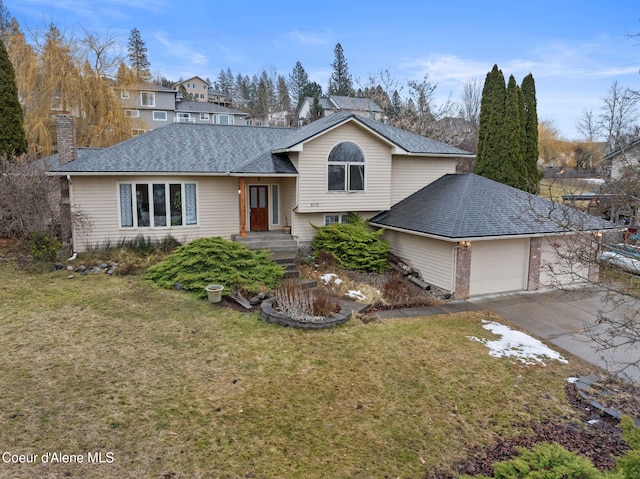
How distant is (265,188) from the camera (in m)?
16.6

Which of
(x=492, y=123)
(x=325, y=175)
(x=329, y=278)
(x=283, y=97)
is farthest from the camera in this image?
(x=283, y=97)

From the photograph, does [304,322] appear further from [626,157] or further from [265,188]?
[626,157]

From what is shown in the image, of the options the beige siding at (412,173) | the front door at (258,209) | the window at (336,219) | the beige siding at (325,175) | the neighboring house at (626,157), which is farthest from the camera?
the beige siding at (412,173)

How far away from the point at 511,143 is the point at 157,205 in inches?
733

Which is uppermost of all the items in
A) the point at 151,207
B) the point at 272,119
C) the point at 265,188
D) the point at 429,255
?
the point at 272,119

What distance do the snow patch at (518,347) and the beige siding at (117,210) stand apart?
33.0 ft

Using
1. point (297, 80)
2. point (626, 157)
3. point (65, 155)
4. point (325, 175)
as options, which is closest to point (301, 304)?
point (325, 175)

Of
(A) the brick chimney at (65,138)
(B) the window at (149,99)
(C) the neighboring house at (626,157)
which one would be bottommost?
(C) the neighboring house at (626,157)

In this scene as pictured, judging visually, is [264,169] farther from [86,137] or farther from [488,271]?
[86,137]

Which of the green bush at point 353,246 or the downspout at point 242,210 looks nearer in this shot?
the green bush at point 353,246

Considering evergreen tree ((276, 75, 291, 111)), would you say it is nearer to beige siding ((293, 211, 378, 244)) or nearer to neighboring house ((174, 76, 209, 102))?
neighboring house ((174, 76, 209, 102))

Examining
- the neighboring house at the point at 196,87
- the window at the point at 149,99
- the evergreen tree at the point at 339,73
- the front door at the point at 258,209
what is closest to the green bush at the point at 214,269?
the front door at the point at 258,209

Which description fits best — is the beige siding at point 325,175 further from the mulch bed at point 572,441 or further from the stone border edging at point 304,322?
the mulch bed at point 572,441

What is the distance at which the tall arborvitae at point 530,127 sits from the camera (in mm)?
23891
